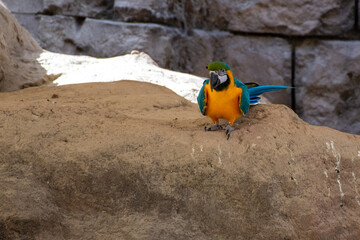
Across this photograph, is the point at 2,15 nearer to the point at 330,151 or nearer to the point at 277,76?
the point at 330,151

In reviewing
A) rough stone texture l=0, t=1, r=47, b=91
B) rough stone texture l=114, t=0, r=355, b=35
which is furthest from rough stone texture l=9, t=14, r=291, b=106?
rough stone texture l=0, t=1, r=47, b=91

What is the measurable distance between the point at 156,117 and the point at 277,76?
117 inches

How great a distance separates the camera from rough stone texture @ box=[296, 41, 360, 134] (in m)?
4.67

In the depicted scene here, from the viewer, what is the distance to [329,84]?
4.76 m

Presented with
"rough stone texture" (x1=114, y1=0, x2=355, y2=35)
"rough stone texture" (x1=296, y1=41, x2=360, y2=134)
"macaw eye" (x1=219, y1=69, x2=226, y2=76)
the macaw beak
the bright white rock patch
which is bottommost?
"rough stone texture" (x1=296, y1=41, x2=360, y2=134)

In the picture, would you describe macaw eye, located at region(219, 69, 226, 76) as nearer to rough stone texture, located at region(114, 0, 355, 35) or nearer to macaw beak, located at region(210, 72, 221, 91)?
macaw beak, located at region(210, 72, 221, 91)

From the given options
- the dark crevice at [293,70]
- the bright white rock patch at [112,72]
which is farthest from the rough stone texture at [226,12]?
the bright white rock patch at [112,72]

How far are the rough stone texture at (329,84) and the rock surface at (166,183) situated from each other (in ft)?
9.86

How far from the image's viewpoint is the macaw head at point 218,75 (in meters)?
1.87

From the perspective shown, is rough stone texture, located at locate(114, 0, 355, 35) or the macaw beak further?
rough stone texture, located at locate(114, 0, 355, 35)

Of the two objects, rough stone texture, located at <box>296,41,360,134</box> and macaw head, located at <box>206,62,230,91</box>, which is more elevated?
macaw head, located at <box>206,62,230,91</box>

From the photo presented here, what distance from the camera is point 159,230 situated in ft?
5.63

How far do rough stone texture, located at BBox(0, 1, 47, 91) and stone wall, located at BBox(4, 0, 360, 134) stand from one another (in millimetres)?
1224

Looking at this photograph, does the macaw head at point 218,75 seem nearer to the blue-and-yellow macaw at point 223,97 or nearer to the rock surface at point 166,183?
the blue-and-yellow macaw at point 223,97
